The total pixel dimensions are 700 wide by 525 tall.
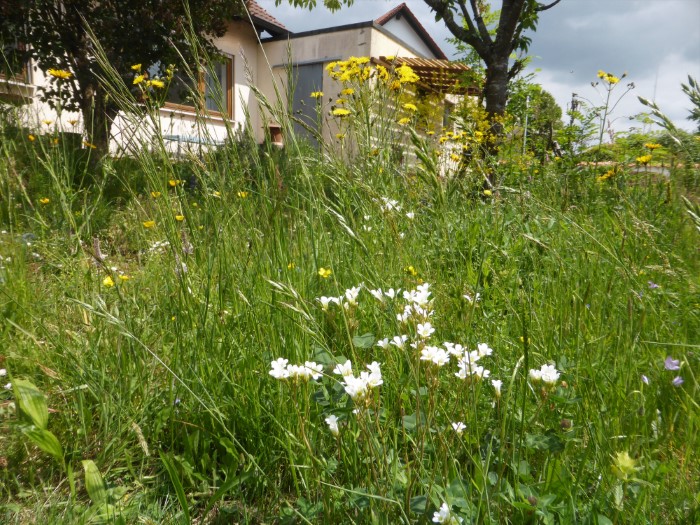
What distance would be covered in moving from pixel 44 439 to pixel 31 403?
0.10 m

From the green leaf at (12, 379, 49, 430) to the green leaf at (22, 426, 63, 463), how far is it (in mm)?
12

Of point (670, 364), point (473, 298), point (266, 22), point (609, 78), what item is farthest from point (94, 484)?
point (266, 22)

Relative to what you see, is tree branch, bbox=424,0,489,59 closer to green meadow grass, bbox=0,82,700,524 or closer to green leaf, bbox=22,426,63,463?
green meadow grass, bbox=0,82,700,524

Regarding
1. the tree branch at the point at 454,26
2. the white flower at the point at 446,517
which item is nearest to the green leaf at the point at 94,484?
the white flower at the point at 446,517

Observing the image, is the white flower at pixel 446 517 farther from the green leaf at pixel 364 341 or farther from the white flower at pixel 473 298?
the green leaf at pixel 364 341

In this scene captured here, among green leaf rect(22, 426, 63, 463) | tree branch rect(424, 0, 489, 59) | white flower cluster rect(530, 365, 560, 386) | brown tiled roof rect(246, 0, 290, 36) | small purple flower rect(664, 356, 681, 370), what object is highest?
brown tiled roof rect(246, 0, 290, 36)

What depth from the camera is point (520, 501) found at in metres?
0.92

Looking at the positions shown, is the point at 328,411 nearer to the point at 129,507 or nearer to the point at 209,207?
the point at 129,507

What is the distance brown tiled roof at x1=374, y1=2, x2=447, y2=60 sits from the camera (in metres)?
17.8

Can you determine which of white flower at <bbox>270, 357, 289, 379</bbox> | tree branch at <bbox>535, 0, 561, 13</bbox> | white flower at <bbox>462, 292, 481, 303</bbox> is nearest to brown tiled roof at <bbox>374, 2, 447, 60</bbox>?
tree branch at <bbox>535, 0, 561, 13</bbox>

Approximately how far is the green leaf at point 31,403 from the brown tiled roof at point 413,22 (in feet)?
58.1

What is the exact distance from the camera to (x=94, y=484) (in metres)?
1.12

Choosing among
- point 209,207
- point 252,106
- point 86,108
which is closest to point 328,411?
point 209,207

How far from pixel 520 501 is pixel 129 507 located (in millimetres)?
841
